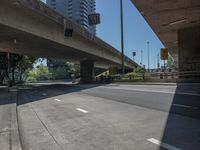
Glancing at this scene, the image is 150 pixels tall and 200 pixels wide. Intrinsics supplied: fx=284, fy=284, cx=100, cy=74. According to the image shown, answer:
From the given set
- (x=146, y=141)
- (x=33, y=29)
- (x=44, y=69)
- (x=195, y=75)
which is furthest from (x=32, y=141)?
(x=44, y=69)

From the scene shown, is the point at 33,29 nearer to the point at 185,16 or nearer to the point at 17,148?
the point at 185,16

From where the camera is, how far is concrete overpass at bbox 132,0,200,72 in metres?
19.5

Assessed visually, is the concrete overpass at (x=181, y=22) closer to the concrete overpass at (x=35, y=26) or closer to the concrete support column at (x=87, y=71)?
the concrete overpass at (x=35, y=26)

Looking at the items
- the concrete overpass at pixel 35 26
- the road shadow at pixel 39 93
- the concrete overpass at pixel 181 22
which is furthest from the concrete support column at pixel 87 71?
the concrete overpass at pixel 181 22

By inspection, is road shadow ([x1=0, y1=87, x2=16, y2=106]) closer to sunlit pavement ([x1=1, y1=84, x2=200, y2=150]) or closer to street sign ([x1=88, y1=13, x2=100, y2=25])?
sunlit pavement ([x1=1, y1=84, x2=200, y2=150])

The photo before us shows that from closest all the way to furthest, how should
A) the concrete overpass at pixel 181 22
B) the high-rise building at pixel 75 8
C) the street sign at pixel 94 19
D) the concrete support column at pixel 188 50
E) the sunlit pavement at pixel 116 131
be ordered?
the sunlit pavement at pixel 116 131 → the concrete overpass at pixel 181 22 → the concrete support column at pixel 188 50 → the street sign at pixel 94 19 → the high-rise building at pixel 75 8

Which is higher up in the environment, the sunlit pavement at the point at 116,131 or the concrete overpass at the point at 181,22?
the concrete overpass at the point at 181,22

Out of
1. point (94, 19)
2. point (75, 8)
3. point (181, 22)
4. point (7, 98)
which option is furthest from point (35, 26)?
point (75, 8)

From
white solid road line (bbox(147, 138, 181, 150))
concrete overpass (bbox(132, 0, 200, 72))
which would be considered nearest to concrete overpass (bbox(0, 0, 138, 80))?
concrete overpass (bbox(132, 0, 200, 72))

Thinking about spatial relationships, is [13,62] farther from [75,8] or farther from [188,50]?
[188,50]

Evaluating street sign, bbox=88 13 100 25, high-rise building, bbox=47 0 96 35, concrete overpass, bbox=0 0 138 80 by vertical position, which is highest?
high-rise building, bbox=47 0 96 35

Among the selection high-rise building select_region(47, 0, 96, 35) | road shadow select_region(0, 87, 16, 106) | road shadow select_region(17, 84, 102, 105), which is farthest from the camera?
high-rise building select_region(47, 0, 96, 35)

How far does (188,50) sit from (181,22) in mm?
5291

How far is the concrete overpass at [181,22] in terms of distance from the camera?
1953cm
